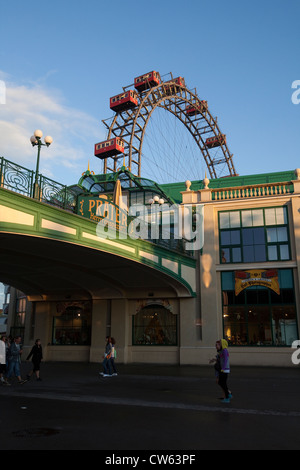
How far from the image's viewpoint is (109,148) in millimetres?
38812

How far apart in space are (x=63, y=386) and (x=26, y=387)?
4.21ft

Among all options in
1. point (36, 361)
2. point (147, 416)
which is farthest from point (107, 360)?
point (147, 416)

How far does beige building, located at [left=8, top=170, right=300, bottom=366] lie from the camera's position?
24781 millimetres

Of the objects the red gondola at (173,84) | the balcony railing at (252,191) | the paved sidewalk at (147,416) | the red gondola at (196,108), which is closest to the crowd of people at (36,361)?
the paved sidewalk at (147,416)

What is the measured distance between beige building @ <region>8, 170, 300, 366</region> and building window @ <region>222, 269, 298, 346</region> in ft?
0.19

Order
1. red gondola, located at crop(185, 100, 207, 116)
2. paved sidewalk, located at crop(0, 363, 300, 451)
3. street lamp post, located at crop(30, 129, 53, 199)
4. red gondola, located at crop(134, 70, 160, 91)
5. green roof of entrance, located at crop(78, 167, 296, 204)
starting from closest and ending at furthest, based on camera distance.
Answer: paved sidewalk, located at crop(0, 363, 300, 451) → street lamp post, located at crop(30, 129, 53, 199) → green roof of entrance, located at crop(78, 167, 296, 204) → red gondola, located at crop(134, 70, 160, 91) → red gondola, located at crop(185, 100, 207, 116)

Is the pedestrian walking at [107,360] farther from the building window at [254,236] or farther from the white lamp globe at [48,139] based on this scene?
the building window at [254,236]

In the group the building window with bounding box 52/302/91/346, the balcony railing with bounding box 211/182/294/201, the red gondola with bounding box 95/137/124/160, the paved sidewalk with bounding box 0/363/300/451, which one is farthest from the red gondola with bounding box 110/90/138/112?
the paved sidewalk with bounding box 0/363/300/451

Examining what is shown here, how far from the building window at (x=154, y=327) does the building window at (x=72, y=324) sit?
11.6 feet

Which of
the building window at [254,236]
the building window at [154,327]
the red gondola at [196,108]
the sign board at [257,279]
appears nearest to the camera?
the sign board at [257,279]

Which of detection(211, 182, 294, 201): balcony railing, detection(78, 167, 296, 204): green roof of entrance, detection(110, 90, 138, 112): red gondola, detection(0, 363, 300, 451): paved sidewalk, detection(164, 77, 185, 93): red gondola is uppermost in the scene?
detection(164, 77, 185, 93): red gondola

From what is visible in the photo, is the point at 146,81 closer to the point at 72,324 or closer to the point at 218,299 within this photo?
the point at 218,299

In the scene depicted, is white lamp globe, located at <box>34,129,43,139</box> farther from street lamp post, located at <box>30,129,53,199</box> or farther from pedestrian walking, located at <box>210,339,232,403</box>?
pedestrian walking, located at <box>210,339,232,403</box>

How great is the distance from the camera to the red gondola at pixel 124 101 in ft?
125
